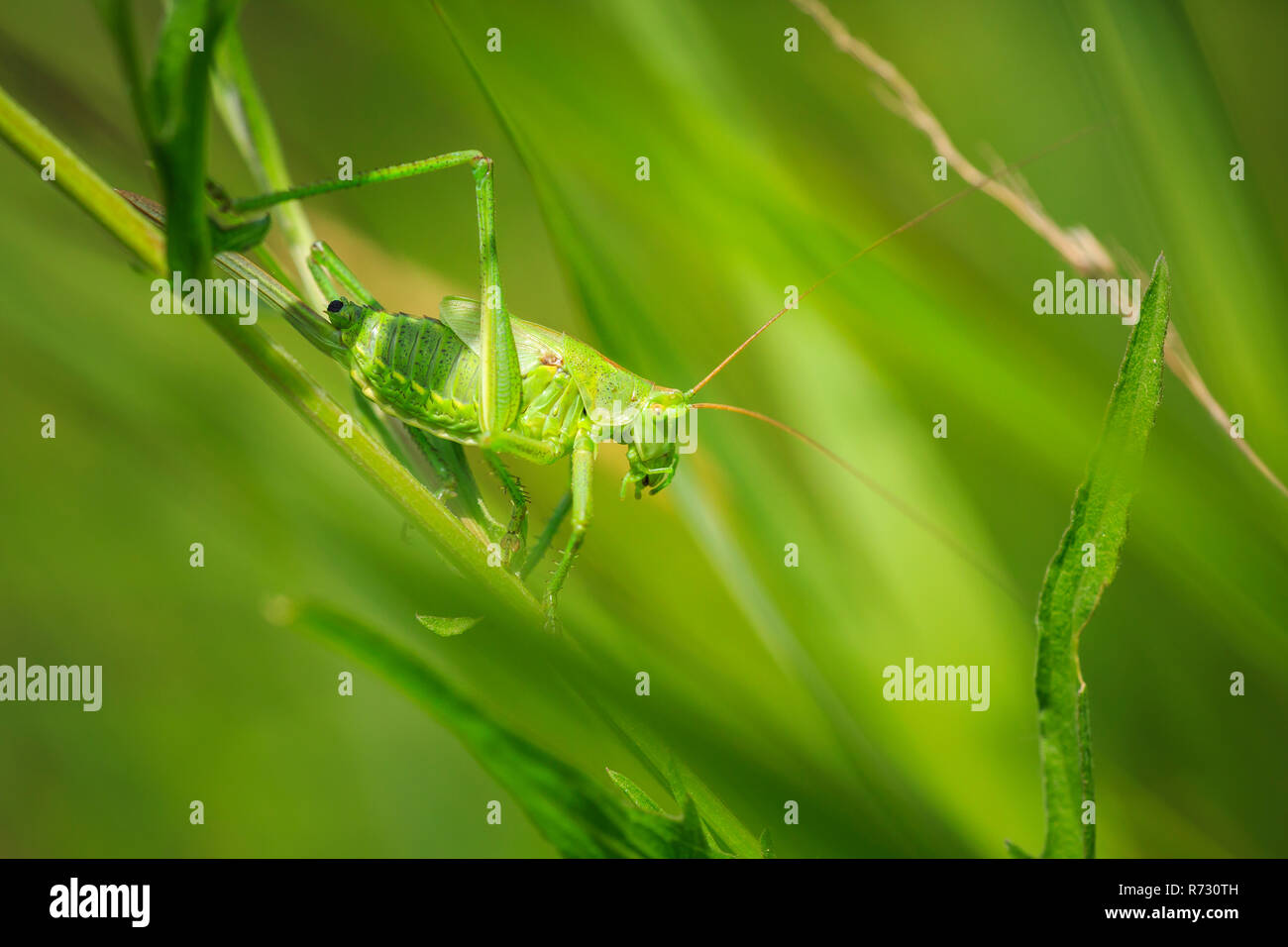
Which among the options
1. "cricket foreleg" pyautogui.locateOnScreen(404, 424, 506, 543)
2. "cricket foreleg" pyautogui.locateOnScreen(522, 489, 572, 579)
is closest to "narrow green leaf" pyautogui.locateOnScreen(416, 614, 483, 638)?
"cricket foreleg" pyautogui.locateOnScreen(404, 424, 506, 543)

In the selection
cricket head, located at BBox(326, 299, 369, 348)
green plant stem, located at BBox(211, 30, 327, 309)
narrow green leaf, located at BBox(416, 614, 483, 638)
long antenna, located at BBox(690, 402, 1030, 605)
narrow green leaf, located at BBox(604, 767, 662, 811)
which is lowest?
narrow green leaf, located at BBox(604, 767, 662, 811)

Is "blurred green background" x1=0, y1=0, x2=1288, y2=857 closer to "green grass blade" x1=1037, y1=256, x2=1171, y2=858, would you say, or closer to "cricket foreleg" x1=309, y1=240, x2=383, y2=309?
"cricket foreleg" x1=309, y1=240, x2=383, y2=309

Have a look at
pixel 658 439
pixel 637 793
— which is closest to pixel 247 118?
pixel 658 439

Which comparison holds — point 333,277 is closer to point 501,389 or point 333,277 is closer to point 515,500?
point 501,389

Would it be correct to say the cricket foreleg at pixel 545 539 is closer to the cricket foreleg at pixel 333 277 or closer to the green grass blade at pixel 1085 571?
the cricket foreleg at pixel 333 277

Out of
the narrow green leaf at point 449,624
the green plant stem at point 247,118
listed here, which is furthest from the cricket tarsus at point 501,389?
the narrow green leaf at point 449,624

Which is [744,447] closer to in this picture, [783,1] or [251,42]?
[783,1]
